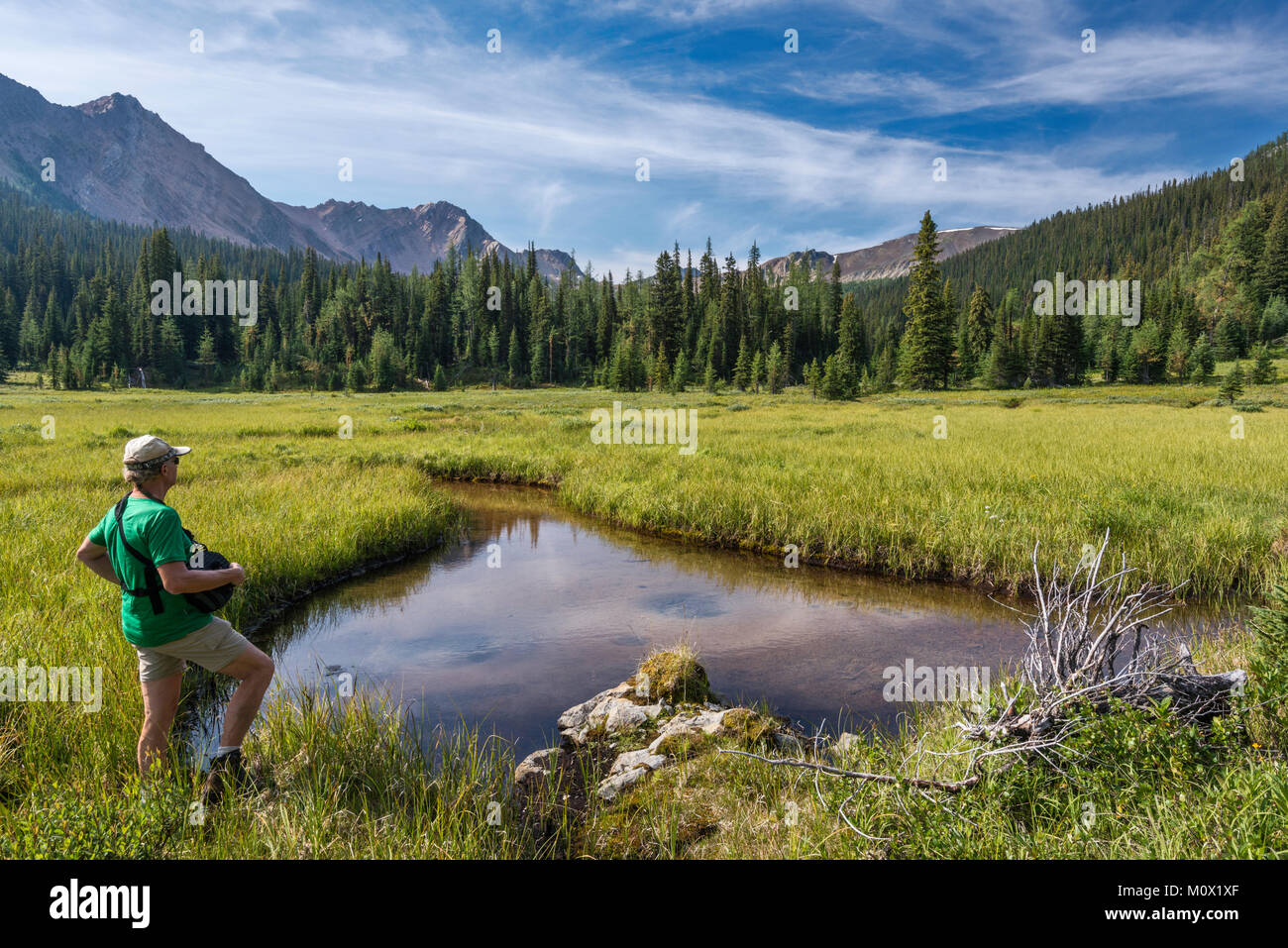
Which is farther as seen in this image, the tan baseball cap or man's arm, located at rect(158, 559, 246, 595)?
the tan baseball cap

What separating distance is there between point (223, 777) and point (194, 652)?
0.99 m

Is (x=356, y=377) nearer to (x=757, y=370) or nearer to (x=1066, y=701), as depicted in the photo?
(x=757, y=370)

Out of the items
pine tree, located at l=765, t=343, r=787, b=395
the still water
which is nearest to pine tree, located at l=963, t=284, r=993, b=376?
pine tree, located at l=765, t=343, r=787, b=395

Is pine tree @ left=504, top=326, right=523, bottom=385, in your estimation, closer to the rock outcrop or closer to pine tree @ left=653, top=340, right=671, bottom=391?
pine tree @ left=653, top=340, right=671, bottom=391

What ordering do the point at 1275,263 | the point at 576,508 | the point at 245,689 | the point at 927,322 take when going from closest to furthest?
the point at 245,689 < the point at 576,508 < the point at 927,322 < the point at 1275,263

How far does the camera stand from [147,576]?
4426 mm

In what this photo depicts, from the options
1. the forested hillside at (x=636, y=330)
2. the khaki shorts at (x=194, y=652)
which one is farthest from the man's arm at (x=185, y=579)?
the forested hillside at (x=636, y=330)

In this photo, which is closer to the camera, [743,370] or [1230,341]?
[1230,341]

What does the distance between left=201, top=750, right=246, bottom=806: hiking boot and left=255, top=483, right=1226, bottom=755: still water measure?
2466mm

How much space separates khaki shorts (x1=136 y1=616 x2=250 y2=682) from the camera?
4664mm

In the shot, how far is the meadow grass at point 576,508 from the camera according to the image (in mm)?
4082

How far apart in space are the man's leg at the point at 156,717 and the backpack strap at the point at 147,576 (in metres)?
0.61

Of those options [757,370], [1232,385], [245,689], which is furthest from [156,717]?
[757,370]

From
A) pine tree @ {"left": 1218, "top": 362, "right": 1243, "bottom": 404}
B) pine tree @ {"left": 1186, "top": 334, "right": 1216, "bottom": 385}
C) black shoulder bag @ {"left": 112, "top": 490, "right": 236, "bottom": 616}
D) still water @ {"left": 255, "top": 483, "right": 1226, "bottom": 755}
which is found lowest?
still water @ {"left": 255, "top": 483, "right": 1226, "bottom": 755}
